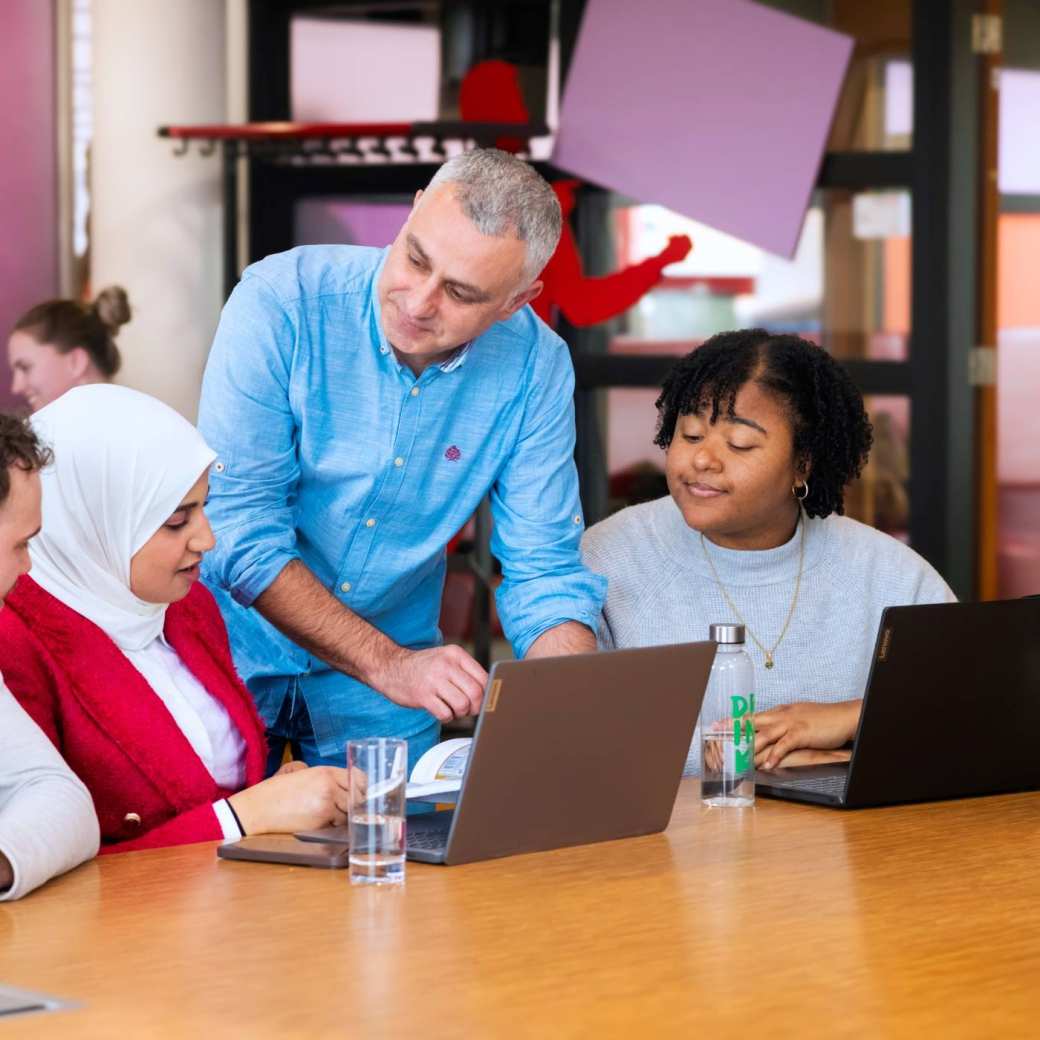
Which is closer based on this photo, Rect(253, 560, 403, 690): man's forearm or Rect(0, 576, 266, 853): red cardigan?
Rect(0, 576, 266, 853): red cardigan

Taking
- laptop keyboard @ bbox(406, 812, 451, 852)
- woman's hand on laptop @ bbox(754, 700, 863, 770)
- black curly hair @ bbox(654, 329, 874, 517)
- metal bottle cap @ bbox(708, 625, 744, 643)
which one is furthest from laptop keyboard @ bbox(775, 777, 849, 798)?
black curly hair @ bbox(654, 329, 874, 517)

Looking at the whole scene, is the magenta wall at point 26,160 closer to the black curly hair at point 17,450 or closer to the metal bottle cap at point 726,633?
the black curly hair at point 17,450

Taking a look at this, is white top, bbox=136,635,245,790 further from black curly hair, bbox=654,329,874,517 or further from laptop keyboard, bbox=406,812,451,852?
black curly hair, bbox=654,329,874,517

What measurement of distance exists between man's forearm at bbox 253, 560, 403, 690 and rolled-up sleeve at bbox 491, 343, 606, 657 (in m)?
0.23

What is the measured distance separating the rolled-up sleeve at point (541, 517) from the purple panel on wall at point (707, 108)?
2.28 meters

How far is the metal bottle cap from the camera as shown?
84.5 inches

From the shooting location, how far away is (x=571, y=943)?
1.61 m

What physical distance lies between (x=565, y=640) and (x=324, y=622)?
0.33 m

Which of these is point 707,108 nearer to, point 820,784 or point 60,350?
point 60,350

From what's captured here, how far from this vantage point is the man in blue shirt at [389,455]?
7.64 feet

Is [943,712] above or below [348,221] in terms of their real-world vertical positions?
below

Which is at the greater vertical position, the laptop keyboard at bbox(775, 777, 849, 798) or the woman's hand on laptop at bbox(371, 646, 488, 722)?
the woman's hand on laptop at bbox(371, 646, 488, 722)

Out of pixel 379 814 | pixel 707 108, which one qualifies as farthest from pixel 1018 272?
pixel 379 814

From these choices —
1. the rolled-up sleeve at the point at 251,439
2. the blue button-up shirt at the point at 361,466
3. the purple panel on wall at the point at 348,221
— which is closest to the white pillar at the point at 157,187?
the purple panel on wall at the point at 348,221
